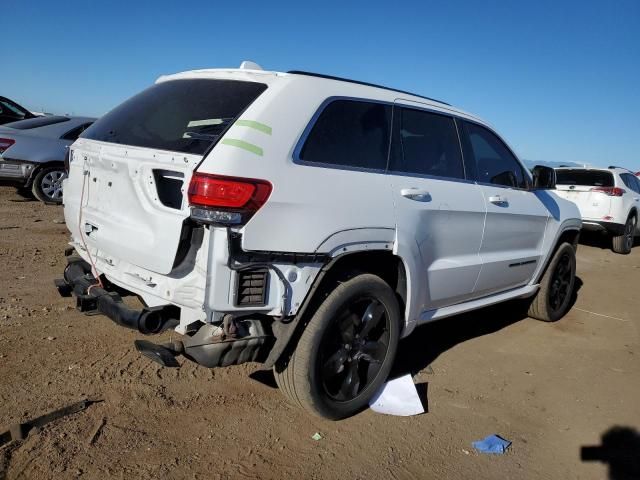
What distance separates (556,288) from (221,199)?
429 centimetres

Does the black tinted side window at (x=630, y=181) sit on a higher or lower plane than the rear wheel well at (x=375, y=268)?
higher

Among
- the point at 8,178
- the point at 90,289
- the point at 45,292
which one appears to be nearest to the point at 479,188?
the point at 90,289

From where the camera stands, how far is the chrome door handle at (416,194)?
327cm

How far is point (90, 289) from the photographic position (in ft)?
9.95

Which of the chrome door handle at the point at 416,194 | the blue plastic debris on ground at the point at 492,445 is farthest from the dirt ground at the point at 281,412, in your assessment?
the chrome door handle at the point at 416,194

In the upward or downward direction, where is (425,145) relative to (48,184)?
upward

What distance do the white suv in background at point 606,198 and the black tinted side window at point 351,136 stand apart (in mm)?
8690

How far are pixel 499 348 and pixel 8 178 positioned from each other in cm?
837

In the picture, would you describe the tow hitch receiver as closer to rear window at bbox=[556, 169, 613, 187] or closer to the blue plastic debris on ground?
the blue plastic debris on ground

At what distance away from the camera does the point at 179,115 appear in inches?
119

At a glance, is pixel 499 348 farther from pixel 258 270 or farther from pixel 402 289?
pixel 258 270

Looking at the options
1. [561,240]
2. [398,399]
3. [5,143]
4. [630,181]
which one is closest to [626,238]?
[630,181]

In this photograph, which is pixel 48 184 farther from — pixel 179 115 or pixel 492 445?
pixel 492 445

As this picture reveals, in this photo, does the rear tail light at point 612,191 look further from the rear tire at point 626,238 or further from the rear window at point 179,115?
the rear window at point 179,115
